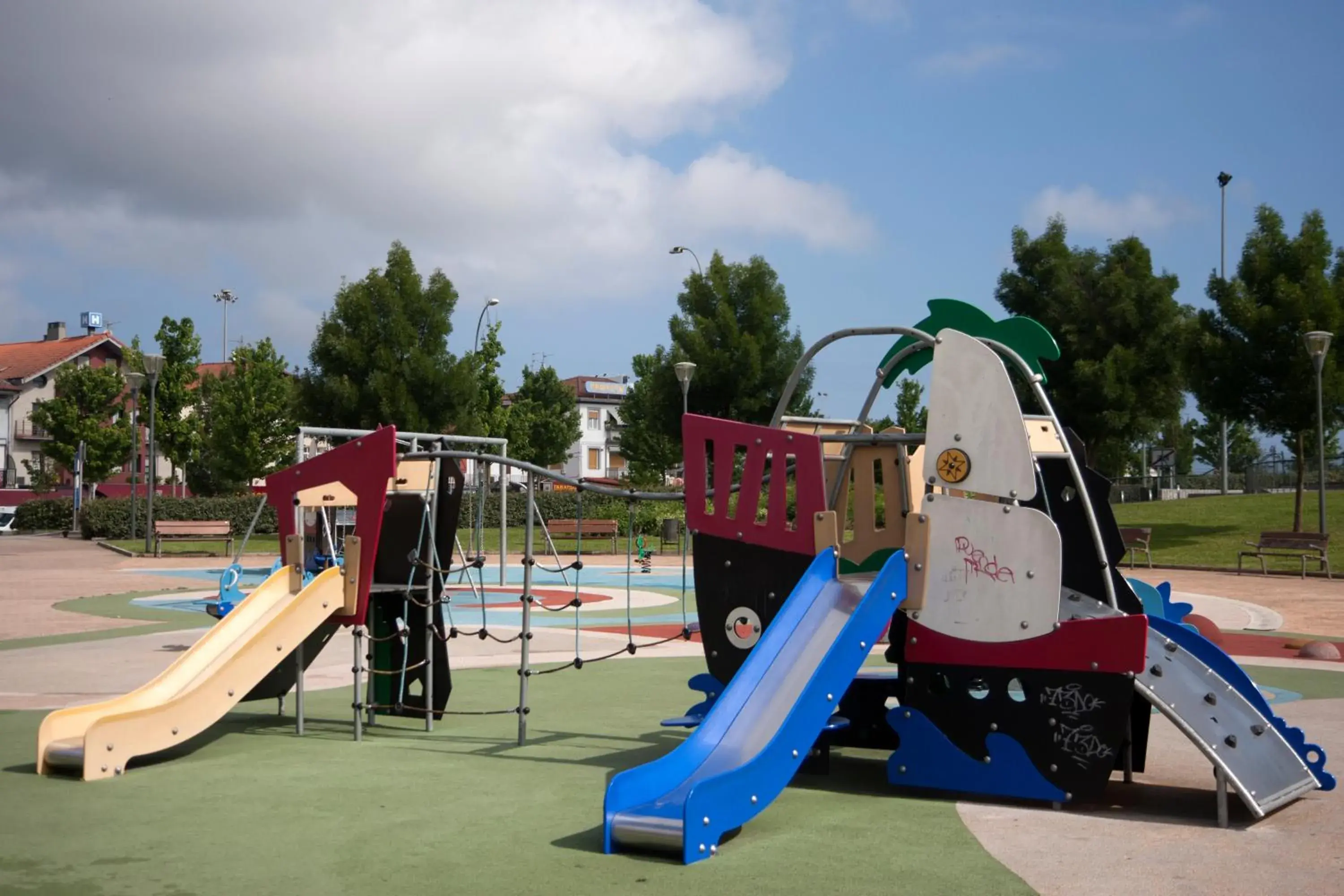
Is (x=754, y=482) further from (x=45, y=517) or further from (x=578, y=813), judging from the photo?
(x=45, y=517)

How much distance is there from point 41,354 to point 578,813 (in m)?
87.0

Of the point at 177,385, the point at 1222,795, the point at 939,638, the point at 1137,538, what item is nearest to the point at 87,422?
the point at 177,385

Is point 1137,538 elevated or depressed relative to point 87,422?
depressed

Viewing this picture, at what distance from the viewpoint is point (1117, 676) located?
7055 mm

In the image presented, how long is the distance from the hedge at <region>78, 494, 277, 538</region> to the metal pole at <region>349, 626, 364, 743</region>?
34.6 m

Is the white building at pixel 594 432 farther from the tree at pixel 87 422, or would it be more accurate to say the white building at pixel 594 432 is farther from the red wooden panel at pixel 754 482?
the red wooden panel at pixel 754 482

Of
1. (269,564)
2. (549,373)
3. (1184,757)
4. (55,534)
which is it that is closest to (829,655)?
(1184,757)

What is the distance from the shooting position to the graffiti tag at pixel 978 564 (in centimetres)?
735

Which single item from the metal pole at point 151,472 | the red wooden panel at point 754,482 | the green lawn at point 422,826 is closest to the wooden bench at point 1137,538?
the green lawn at point 422,826

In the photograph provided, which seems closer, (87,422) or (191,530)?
(191,530)

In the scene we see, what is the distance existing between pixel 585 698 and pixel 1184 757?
203 inches

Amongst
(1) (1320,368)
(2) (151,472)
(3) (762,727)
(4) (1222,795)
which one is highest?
(1) (1320,368)

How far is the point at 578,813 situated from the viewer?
6902 millimetres

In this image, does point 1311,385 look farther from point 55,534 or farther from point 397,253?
point 55,534
